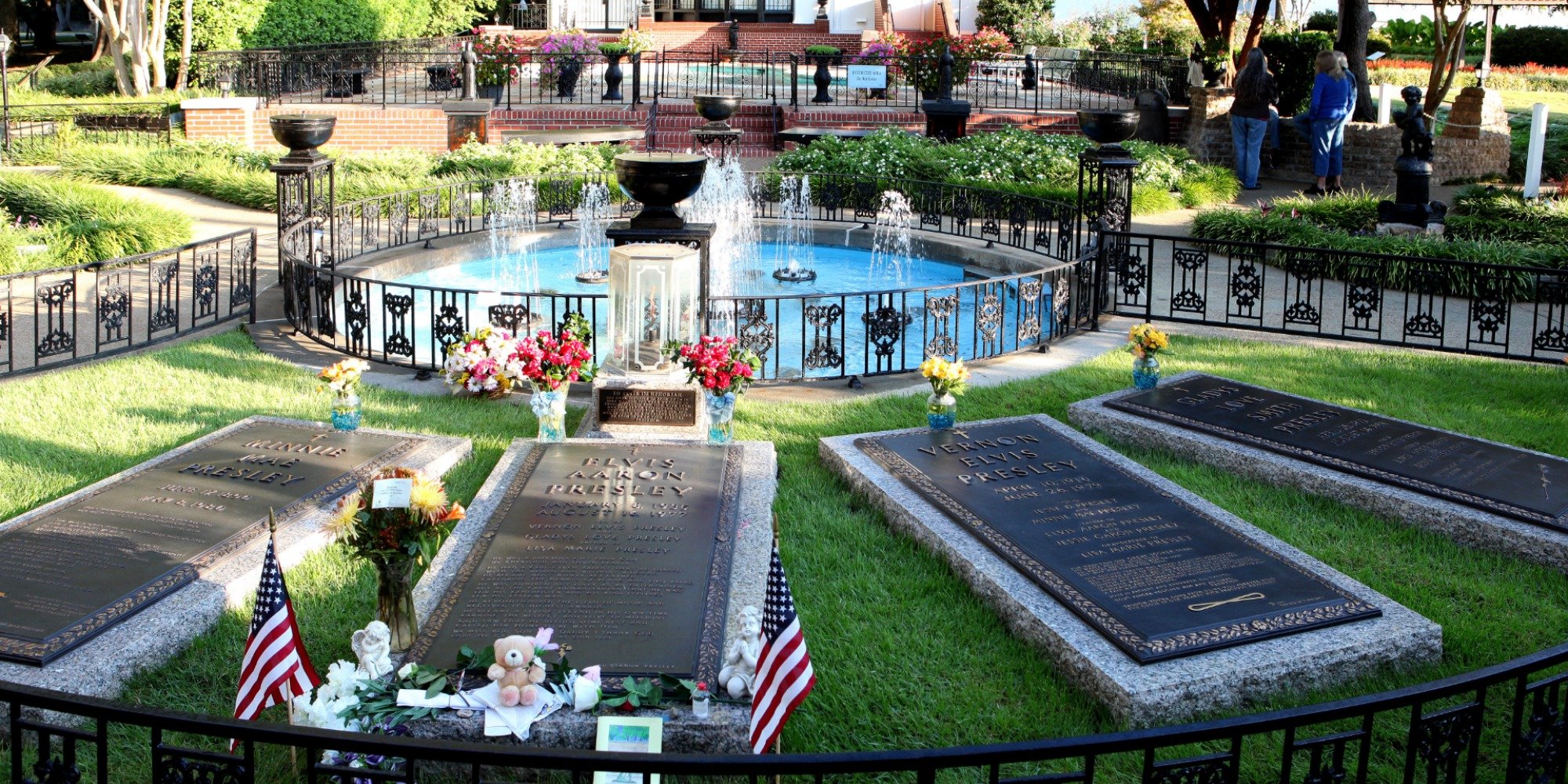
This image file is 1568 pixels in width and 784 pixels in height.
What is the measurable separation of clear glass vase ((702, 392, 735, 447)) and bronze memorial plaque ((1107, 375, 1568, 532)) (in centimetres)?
271

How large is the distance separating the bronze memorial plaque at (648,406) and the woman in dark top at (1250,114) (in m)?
15.4

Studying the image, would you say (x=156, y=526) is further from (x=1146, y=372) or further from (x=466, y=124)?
(x=466, y=124)

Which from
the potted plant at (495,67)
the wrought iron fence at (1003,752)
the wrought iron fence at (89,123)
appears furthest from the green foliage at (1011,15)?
the wrought iron fence at (1003,752)

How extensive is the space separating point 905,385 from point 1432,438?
3872mm

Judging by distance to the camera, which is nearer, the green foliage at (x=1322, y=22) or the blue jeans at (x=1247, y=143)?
the blue jeans at (x=1247, y=143)

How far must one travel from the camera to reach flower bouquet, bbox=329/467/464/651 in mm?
6000

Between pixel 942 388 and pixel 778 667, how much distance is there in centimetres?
443

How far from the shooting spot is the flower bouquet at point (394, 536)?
19.7 ft

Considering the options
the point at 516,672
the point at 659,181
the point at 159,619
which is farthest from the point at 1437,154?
the point at 159,619

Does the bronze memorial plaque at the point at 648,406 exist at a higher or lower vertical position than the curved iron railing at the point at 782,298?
lower

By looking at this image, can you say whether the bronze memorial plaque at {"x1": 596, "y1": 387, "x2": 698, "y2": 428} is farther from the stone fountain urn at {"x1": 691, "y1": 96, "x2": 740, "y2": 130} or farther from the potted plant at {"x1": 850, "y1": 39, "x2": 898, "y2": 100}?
the potted plant at {"x1": 850, "y1": 39, "x2": 898, "y2": 100}

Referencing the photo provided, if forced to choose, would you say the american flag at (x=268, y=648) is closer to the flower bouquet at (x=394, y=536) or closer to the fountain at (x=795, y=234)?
the flower bouquet at (x=394, y=536)

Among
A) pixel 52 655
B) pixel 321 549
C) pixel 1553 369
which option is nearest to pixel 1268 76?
pixel 1553 369

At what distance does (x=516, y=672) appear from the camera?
17.8ft
